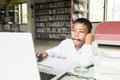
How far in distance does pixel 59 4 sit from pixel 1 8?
3.69m

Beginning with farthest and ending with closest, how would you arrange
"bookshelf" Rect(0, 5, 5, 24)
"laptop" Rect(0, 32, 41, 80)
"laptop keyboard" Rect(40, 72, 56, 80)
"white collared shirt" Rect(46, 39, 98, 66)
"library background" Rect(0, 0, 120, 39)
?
"bookshelf" Rect(0, 5, 5, 24)
"library background" Rect(0, 0, 120, 39)
"white collared shirt" Rect(46, 39, 98, 66)
"laptop keyboard" Rect(40, 72, 56, 80)
"laptop" Rect(0, 32, 41, 80)

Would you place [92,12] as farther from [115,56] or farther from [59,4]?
[115,56]

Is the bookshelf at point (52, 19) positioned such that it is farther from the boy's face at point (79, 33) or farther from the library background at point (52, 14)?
the boy's face at point (79, 33)

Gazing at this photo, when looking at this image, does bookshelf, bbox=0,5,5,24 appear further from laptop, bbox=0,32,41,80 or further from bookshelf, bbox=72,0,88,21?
laptop, bbox=0,32,41,80

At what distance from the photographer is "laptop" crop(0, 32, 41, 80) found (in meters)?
0.54

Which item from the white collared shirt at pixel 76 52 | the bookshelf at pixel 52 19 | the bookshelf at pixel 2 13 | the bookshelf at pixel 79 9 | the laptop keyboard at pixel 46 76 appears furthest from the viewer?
the bookshelf at pixel 2 13

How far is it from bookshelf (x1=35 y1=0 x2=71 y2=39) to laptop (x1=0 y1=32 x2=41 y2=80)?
665 cm

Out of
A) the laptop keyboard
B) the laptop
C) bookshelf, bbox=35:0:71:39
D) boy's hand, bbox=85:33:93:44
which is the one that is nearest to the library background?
bookshelf, bbox=35:0:71:39

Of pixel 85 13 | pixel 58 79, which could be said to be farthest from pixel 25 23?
pixel 58 79

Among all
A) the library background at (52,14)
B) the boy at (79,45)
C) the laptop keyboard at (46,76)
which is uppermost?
the library background at (52,14)

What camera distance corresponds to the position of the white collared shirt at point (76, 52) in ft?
3.85

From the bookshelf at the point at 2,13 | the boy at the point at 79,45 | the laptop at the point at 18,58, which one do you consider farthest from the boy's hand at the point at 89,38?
the bookshelf at the point at 2,13

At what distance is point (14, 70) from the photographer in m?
0.55

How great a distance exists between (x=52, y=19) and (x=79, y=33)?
21.1 ft
